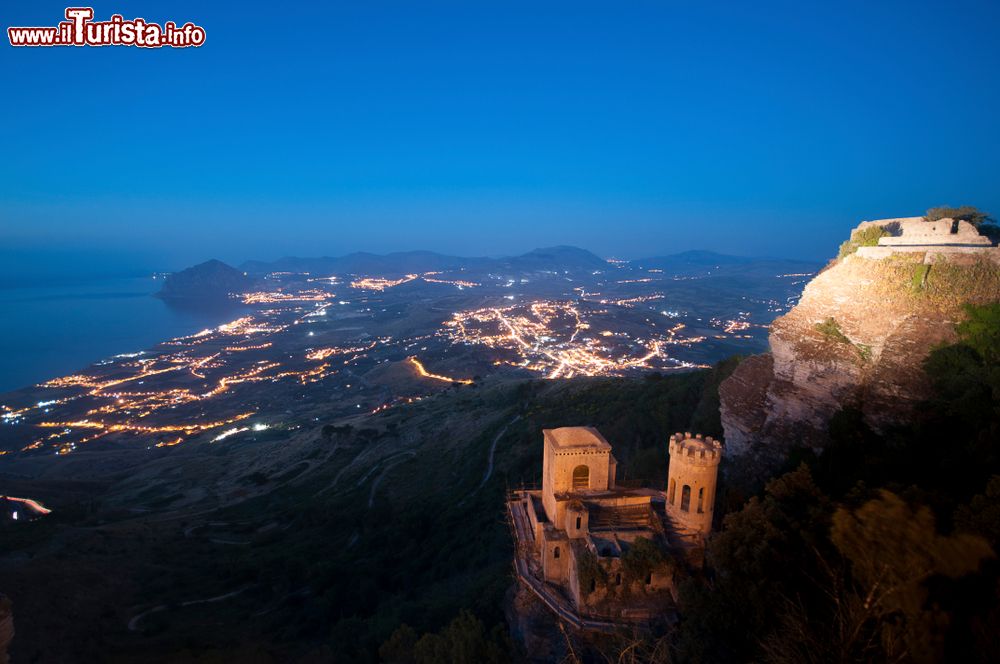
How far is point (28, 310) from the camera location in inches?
7534

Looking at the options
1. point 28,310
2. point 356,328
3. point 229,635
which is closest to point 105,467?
point 229,635

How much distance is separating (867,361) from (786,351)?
113 inches

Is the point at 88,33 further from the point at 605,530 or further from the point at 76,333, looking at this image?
the point at 76,333

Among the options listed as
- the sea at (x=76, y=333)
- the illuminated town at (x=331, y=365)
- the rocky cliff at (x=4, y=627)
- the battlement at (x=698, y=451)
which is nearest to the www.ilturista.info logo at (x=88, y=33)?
the rocky cliff at (x=4, y=627)

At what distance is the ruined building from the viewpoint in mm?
16094

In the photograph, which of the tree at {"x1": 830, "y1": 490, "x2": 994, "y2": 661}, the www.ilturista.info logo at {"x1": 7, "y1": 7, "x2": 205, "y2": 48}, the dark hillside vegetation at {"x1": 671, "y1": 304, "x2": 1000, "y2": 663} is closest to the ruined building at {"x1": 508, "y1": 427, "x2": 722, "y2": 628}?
the dark hillside vegetation at {"x1": 671, "y1": 304, "x2": 1000, "y2": 663}

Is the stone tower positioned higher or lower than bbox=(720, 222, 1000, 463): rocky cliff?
lower

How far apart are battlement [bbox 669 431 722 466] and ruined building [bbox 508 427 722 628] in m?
0.03

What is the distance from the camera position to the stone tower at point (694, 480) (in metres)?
17.2

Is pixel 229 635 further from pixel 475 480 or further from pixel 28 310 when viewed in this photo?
pixel 28 310

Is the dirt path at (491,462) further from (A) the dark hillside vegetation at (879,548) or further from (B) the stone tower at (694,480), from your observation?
(A) the dark hillside vegetation at (879,548)

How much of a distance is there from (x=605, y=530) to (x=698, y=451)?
456 cm

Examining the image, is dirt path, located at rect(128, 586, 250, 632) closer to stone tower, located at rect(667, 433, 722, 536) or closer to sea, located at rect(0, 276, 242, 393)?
stone tower, located at rect(667, 433, 722, 536)

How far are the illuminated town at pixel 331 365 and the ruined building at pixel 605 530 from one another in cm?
5183
